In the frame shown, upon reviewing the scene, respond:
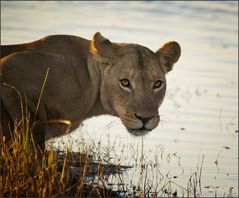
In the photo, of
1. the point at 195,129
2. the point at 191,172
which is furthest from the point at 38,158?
the point at 195,129

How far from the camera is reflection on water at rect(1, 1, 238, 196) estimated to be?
10.2 metres

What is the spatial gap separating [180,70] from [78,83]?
6839 mm

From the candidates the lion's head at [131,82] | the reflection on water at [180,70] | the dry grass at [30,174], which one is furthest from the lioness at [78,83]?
the reflection on water at [180,70]

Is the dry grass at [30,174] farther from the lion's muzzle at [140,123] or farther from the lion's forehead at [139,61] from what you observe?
the lion's forehead at [139,61]

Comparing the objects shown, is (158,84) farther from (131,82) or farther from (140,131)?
(140,131)

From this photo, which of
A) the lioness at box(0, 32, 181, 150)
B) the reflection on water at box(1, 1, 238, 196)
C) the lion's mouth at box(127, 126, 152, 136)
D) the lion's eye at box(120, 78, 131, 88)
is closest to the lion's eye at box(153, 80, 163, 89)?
the lioness at box(0, 32, 181, 150)

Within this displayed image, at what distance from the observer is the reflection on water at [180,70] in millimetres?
10195

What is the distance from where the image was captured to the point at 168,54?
8977 millimetres

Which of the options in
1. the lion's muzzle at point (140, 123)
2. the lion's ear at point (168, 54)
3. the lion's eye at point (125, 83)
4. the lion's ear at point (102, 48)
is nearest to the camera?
the lion's muzzle at point (140, 123)

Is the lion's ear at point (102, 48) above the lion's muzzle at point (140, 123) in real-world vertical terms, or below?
above

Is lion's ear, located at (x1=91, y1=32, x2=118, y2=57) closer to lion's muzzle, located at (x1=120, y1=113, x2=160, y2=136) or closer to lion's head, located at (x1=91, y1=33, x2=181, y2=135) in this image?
lion's head, located at (x1=91, y1=33, x2=181, y2=135)

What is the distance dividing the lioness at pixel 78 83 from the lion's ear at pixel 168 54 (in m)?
0.02

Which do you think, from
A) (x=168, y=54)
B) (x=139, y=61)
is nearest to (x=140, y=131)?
(x=139, y=61)

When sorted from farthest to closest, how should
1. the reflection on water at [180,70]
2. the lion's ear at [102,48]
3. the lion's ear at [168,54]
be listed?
1. the reflection on water at [180,70]
2. the lion's ear at [168,54]
3. the lion's ear at [102,48]
